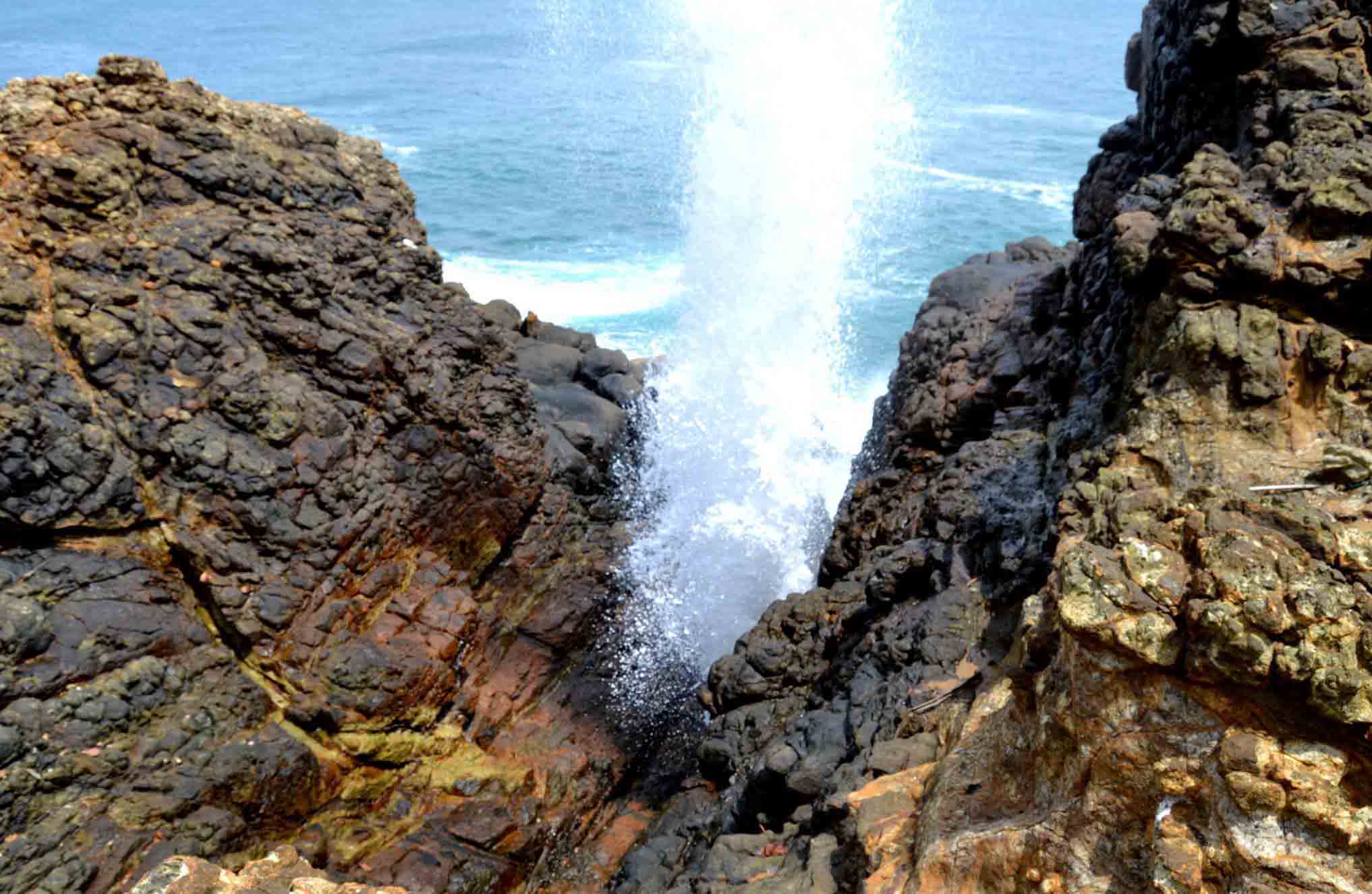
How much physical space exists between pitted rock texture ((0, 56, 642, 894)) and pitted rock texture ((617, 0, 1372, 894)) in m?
2.44

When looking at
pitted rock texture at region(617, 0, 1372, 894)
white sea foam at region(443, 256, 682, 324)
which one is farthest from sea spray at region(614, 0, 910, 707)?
white sea foam at region(443, 256, 682, 324)

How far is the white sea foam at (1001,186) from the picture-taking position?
40062 millimetres

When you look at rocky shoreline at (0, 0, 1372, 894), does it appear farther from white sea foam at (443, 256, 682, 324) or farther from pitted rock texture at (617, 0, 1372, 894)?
white sea foam at (443, 256, 682, 324)

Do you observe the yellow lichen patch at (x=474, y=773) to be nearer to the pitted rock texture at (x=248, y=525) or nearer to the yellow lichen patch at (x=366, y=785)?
the pitted rock texture at (x=248, y=525)

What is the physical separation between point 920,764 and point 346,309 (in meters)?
7.87

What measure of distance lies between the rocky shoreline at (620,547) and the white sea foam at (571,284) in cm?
1643

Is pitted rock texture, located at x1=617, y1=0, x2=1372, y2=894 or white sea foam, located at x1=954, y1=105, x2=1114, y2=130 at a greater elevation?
pitted rock texture, located at x1=617, y1=0, x2=1372, y2=894

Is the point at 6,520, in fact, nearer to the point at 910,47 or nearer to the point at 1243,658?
the point at 1243,658

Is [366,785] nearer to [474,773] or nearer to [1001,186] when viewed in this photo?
[474,773]

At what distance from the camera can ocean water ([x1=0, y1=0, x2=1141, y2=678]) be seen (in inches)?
749

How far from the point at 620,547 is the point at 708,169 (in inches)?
535

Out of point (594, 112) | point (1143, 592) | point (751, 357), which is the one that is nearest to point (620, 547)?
point (751, 357)

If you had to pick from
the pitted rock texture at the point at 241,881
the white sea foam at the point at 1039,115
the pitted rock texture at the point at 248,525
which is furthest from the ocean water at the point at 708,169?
the pitted rock texture at the point at 241,881

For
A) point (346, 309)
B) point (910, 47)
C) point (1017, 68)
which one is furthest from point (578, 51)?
point (346, 309)
